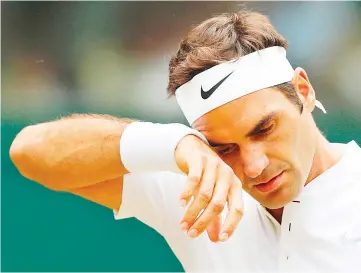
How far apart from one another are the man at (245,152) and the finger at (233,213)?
0.42 ft

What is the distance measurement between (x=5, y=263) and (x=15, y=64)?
55cm

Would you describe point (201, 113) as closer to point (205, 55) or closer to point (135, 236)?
point (205, 55)

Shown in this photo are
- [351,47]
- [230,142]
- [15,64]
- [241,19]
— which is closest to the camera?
[230,142]

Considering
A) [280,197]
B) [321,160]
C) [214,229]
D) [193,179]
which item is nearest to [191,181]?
[193,179]

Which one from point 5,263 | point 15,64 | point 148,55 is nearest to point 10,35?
point 15,64

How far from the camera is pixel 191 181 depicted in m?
0.84

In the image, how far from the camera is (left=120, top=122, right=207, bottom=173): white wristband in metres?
0.98

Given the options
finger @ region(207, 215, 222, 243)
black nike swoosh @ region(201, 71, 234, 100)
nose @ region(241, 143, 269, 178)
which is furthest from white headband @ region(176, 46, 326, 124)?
finger @ region(207, 215, 222, 243)

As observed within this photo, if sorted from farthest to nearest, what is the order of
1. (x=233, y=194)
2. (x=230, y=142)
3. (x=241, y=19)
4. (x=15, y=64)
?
1. (x=15, y=64)
2. (x=241, y=19)
3. (x=230, y=142)
4. (x=233, y=194)

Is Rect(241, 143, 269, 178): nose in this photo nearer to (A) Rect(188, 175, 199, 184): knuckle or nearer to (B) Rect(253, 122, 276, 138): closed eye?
(B) Rect(253, 122, 276, 138): closed eye


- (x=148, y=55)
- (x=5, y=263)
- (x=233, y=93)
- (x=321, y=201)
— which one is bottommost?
(x=5, y=263)

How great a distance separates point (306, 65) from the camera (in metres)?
1.46

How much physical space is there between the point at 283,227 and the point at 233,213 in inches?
12.3

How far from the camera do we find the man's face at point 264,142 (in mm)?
1028
